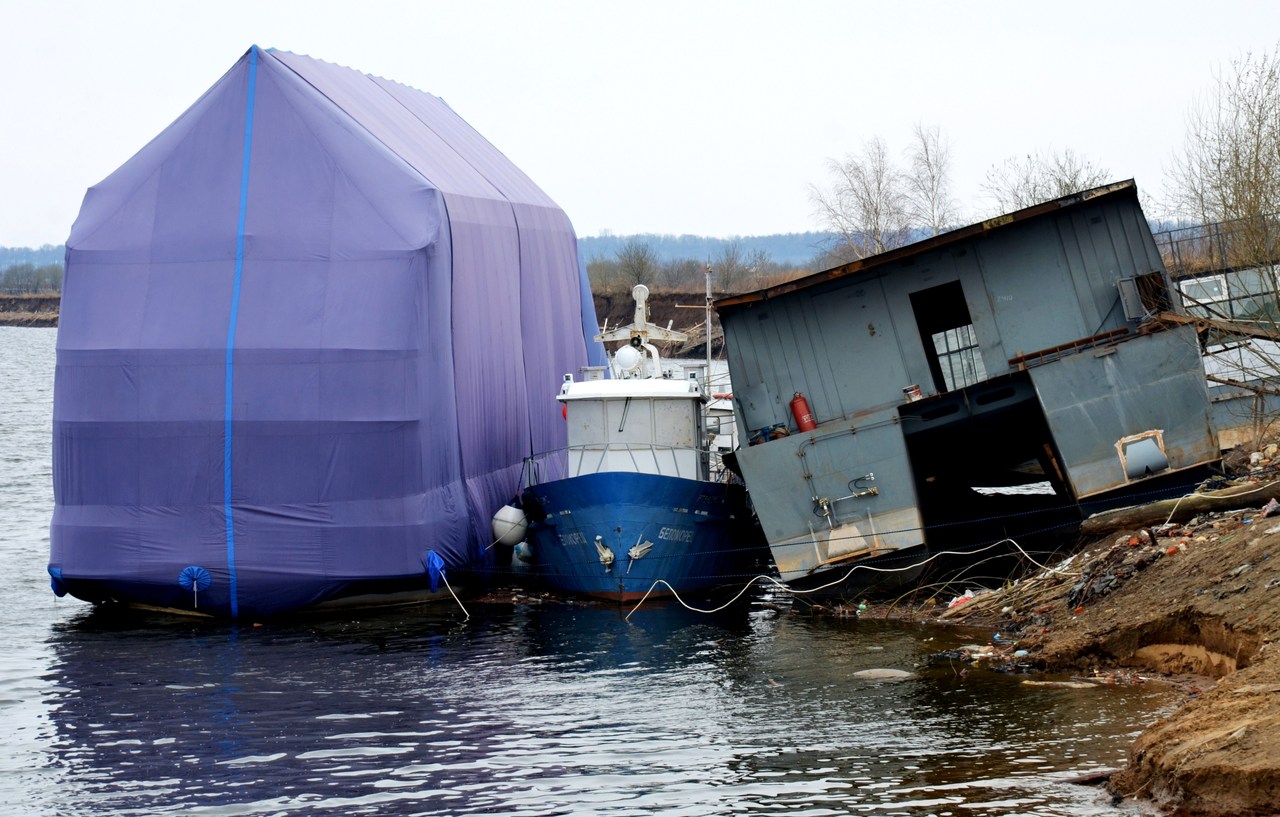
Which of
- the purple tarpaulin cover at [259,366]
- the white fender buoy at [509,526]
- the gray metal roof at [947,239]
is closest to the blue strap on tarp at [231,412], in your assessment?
the purple tarpaulin cover at [259,366]

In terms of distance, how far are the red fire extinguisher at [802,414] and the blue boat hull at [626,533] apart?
6.93 feet

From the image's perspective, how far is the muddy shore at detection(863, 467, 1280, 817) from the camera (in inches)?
376

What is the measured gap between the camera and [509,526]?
24.3 m

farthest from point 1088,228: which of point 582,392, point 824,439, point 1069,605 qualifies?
point 582,392

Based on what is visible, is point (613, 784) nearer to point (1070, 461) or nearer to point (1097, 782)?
point (1097, 782)

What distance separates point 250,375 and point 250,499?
1852mm

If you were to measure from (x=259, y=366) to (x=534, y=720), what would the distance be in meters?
8.82

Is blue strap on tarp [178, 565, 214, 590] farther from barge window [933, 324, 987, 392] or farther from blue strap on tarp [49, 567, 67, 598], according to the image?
barge window [933, 324, 987, 392]

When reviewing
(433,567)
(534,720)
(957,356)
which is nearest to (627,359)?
(433,567)

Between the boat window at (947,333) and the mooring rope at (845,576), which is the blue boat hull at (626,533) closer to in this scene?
the mooring rope at (845,576)

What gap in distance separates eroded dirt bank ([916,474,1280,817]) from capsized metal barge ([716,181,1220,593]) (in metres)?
1.73

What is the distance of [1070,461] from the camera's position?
2088 cm

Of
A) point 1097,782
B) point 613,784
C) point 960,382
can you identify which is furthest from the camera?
point 960,382

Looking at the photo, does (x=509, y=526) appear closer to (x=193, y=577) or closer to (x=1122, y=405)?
(x=193, y=577)
